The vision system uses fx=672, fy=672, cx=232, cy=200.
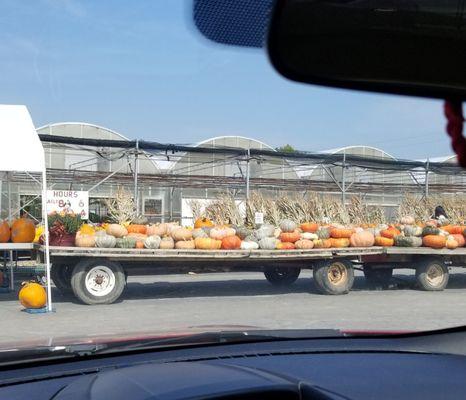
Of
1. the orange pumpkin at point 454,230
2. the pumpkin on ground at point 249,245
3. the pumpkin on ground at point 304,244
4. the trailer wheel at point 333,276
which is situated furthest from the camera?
the orange pumpkin at point 454,230

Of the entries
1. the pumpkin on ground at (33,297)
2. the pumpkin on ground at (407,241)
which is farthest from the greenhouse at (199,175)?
the pumpkin on ground at (33,297)

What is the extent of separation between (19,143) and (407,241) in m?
7.48

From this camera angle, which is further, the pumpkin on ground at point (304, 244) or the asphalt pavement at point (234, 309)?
the pumpkin on ground at point (304, 244)

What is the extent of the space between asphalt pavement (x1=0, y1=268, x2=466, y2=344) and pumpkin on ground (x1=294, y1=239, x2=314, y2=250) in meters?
0.82

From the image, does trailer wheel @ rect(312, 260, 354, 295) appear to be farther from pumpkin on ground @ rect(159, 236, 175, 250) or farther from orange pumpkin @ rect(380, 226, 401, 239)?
pumpkin on ground @ rect(159, 236, 175, 250)

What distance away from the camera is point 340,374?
2.70m

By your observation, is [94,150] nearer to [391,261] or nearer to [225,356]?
[391,261]

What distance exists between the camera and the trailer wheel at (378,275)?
13343 mm

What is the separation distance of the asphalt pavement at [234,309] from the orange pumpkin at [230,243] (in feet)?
2.69

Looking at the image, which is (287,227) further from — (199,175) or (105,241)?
(199,175)

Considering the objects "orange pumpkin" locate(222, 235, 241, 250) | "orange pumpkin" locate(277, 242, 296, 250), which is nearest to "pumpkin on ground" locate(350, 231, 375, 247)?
"orange pumpkin" locate(277, 242, 296, 250)

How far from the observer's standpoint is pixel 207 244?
12.1 metres

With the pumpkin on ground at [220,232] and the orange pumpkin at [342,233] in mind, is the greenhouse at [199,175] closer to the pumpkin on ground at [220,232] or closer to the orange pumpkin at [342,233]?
the orange pumpkin at [342,233]

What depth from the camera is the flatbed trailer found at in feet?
36.5
